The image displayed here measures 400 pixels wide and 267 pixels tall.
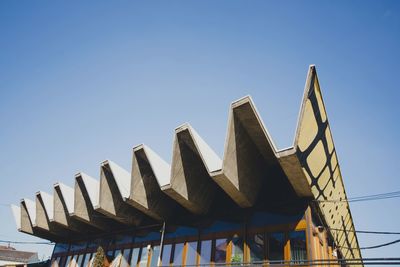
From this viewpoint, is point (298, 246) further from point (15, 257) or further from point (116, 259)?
point (15, 257)

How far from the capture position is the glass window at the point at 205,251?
14695 millimetres

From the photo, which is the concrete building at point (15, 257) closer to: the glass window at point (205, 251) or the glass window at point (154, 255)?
the glass window at point (154, 255)

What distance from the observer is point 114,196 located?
18734 millimetres

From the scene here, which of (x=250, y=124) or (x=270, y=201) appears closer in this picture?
(x=250, y=124)

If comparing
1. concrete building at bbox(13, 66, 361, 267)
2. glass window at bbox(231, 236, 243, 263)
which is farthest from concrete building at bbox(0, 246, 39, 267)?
glass window at bbox(231, 236, 243, 263)

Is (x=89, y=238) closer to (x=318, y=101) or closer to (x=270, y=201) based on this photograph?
(x=270, y=201)

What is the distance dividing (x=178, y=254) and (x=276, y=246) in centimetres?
602

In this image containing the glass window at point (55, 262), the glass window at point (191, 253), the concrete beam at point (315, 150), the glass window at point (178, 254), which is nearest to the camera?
the concrete beam at point (315, 150)

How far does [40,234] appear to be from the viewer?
91.7 ft

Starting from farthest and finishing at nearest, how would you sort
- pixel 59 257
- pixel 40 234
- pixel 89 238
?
pixel 40 234 < pixel 59 257 < pixel 89 238

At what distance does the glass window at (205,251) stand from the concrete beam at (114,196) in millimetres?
5716

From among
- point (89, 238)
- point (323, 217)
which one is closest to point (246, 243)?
point (323, 217)

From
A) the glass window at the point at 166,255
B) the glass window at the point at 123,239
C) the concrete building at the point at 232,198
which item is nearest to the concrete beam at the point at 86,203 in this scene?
the concrete building at the point at 232,198

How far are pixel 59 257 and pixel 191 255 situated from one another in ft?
56.6
